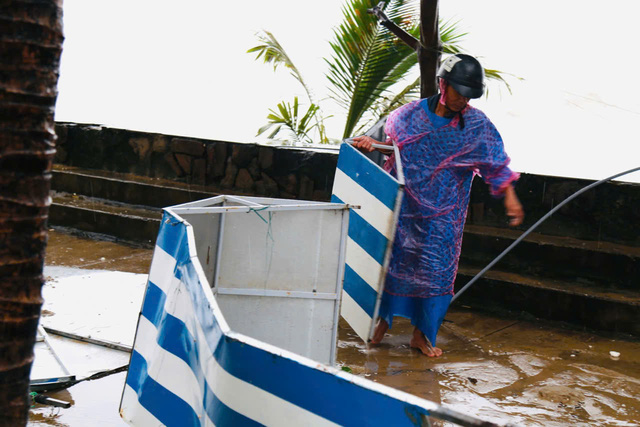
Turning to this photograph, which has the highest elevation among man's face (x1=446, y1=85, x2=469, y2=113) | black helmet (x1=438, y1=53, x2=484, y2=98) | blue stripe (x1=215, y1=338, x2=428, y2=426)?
black helmet (x1=438, y1=53, x2=484, y2=98)

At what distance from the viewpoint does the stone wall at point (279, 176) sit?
5.50 metres

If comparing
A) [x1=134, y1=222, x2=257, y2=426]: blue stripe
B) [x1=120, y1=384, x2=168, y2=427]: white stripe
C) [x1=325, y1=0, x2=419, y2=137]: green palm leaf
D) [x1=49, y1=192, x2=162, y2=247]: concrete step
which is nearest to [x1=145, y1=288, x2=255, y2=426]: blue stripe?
[x1=134, y1=222, x2=257, y2=426]: blue stripe

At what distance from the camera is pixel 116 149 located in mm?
8281

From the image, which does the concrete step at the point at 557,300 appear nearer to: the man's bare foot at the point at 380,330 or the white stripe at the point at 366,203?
the man's bare foot at the point at 380,330

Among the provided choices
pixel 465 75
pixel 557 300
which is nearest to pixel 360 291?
pixel 465 75

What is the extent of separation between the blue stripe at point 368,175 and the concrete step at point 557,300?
72.7 inches

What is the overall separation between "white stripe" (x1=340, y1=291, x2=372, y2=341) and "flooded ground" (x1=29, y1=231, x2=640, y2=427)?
10.2 inches

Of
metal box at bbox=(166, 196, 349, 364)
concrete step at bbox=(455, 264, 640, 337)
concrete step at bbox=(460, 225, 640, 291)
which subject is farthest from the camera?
concrete step at bbox=(460, 225, 640, 291)

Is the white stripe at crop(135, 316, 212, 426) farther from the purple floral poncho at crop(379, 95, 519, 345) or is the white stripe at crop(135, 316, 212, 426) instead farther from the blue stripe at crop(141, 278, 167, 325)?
the purple floral poncho at crop(379, 95, 519, 345)

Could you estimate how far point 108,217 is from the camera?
7371 millimetres

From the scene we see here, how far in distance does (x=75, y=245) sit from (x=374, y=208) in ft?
13.7

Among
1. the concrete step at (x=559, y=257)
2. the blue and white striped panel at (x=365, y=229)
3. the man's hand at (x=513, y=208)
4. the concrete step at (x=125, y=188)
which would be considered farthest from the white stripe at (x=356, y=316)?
the concrete step at (x=125, y=188)

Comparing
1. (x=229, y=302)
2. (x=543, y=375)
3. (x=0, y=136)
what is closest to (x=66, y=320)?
(x=229, y=302)

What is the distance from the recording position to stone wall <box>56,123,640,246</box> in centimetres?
550
